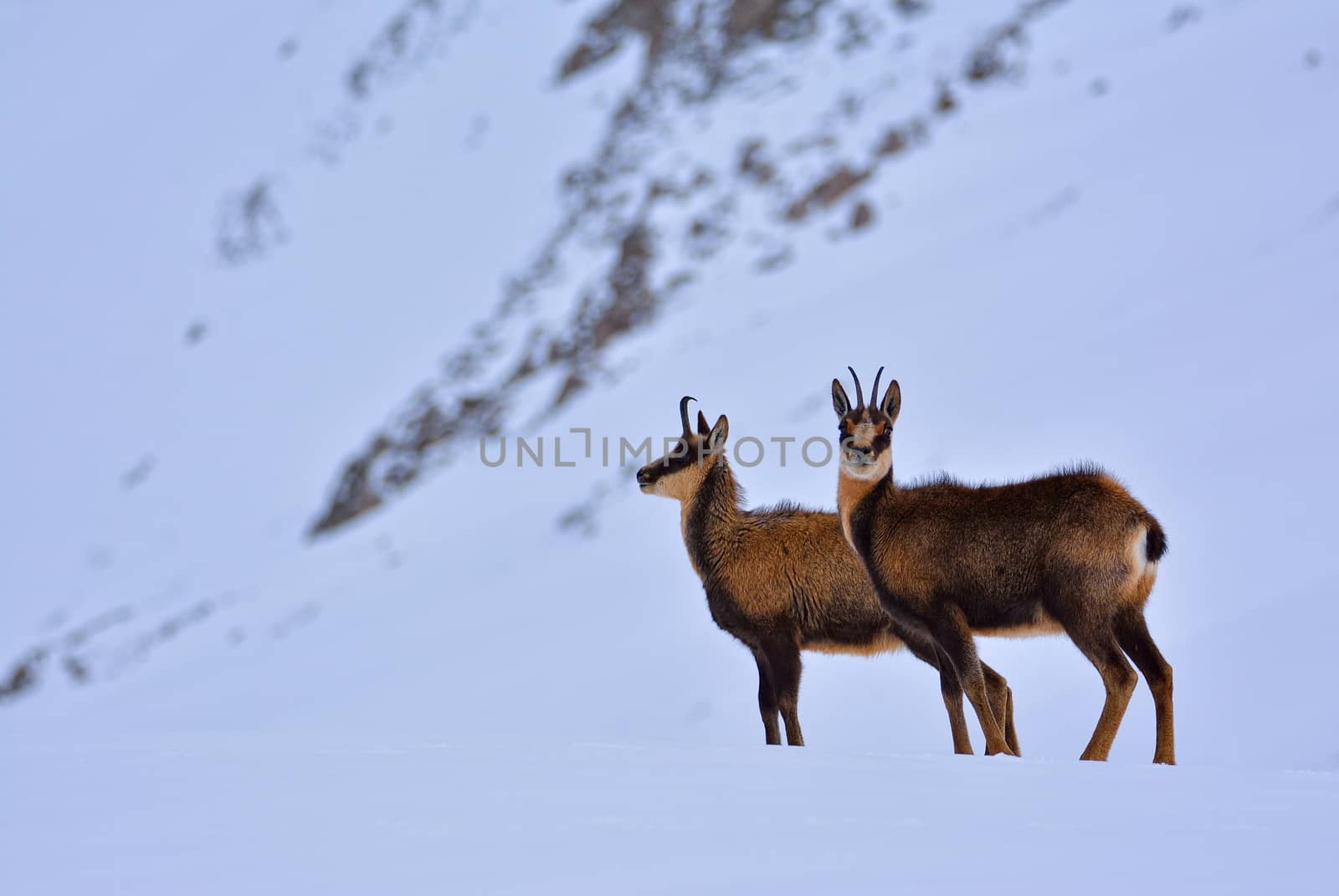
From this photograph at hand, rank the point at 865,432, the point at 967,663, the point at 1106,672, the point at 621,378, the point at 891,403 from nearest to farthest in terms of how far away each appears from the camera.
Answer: the point at 1106,672, the point at 967,663, the point at 865,432, the point at 891,403, the point at 621,378

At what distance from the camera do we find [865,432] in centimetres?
870

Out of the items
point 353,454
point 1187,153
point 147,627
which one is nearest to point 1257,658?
point 1187,153

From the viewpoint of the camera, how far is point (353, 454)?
1711 inches

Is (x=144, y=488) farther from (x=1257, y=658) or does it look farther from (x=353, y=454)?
(x=1257, y=658)

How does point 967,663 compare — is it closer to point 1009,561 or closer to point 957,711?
point 1009,561

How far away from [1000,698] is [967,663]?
1.10 metres

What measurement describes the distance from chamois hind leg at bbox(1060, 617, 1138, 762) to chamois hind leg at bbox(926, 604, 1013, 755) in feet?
1.57

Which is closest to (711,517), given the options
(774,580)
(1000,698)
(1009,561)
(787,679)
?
(774,580)

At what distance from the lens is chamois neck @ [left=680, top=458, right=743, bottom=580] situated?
10.4 m

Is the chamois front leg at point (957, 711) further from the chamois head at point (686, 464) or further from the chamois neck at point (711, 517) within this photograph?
the chamois head at point (686, 464)

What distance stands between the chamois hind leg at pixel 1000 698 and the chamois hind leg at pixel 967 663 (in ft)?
1.95

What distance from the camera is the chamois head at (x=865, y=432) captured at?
8656 millimetres

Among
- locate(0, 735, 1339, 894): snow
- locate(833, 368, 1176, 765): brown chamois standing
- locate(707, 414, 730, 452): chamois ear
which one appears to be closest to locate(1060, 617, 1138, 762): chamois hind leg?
locate(833, 368, 1176, 765): brown chamois standing

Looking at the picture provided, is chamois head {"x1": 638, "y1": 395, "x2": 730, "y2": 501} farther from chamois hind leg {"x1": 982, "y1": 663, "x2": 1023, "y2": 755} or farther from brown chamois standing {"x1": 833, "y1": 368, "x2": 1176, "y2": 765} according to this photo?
chamois hind leg {"x1": 982, "y1": 663, "x2": 1023, "y2": 755}
